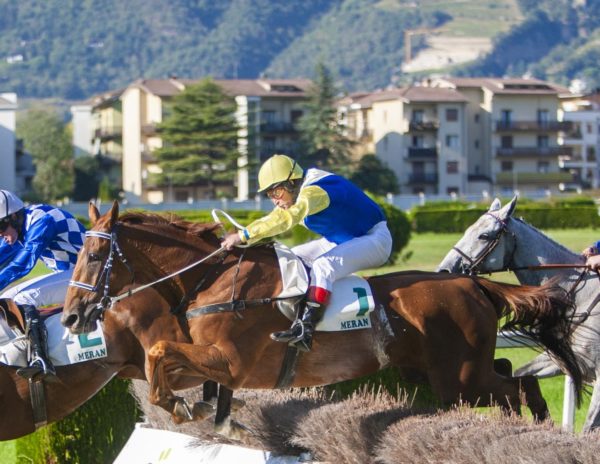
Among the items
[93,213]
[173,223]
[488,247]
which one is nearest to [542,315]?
[488,247]

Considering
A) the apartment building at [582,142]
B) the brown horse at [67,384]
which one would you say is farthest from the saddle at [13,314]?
the apartment building at [582,142]

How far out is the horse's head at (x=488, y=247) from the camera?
8.34 meters

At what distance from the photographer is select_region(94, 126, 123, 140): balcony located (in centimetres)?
9050

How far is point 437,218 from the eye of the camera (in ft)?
142

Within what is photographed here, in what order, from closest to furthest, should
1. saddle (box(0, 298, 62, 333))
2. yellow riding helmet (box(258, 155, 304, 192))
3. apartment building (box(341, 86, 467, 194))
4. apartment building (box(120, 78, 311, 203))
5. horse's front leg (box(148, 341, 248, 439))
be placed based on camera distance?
horse's front leg (box(148, 341, 248, 439)), yellow riding helmet (box(258, 155, 304, 192)), saddle (box(0, 298, 62, 333)), apartment building (box(120, 78, 311, 203)), apartment building (box(341, 86, 467, 194))

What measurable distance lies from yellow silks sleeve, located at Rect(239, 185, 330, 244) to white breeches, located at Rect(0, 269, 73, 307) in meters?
1.33

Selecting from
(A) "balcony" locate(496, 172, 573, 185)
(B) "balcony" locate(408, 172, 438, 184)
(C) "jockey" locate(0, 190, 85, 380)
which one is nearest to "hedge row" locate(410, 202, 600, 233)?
(C) "jockey" locate(0, 190, 85, 380)

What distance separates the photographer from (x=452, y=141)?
281 ft

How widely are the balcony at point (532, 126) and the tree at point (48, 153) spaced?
30328 millimetres

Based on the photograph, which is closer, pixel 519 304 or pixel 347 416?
pixel 347 416

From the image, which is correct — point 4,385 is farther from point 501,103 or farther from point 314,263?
point 501,103

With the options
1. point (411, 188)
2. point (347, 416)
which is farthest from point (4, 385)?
point (411, 188)

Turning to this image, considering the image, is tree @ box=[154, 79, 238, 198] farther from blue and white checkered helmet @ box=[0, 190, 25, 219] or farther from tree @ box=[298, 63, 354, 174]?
blue and white checkered helmet @ box=[0, 190, 25, 219]

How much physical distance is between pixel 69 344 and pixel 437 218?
36.5m
